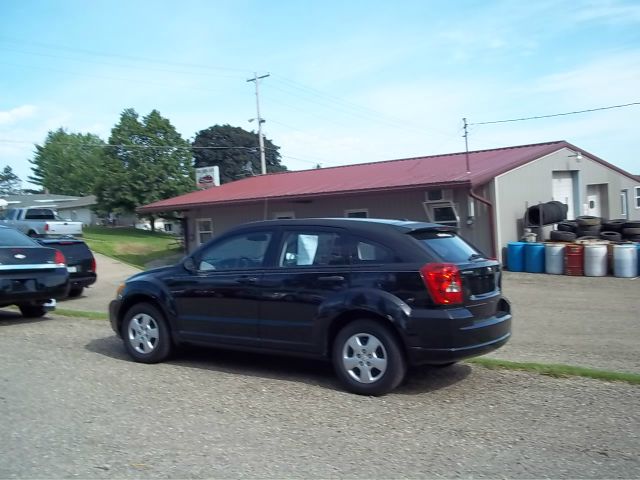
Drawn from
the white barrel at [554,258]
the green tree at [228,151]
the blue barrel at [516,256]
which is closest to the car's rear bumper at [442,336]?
the white barrel at [554,258]

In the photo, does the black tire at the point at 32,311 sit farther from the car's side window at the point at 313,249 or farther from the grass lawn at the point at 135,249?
the grass lawn at the point at 135,249

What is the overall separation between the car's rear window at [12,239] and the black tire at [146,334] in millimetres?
3557

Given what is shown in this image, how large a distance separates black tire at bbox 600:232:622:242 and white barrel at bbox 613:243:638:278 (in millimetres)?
1815

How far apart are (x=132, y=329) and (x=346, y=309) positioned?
2895 millimetres

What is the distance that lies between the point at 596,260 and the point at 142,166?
3560cm

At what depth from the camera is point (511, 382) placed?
6055mm

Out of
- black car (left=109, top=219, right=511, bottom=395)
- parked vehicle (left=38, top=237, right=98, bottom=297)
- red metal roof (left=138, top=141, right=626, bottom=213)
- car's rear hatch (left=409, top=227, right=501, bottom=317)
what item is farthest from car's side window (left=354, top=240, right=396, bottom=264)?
red metal roof (left=138, top=141, right=626, bottom=213)

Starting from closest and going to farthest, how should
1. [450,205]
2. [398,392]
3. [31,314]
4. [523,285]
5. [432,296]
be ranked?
[432,296], [398,392], [31,314], [523,285], [450,205]

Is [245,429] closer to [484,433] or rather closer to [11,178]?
[484,433]

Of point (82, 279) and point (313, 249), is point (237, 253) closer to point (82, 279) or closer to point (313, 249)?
point (313, 249)

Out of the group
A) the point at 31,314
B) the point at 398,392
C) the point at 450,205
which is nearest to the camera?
the point at 398,392

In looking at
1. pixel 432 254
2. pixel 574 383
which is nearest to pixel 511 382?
pixel 574 383

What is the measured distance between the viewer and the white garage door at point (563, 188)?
2184 cm

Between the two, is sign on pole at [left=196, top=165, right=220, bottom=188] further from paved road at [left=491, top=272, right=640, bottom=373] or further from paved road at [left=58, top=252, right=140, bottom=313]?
paved road at [left=491, top=272, right=640, bottom=373]
